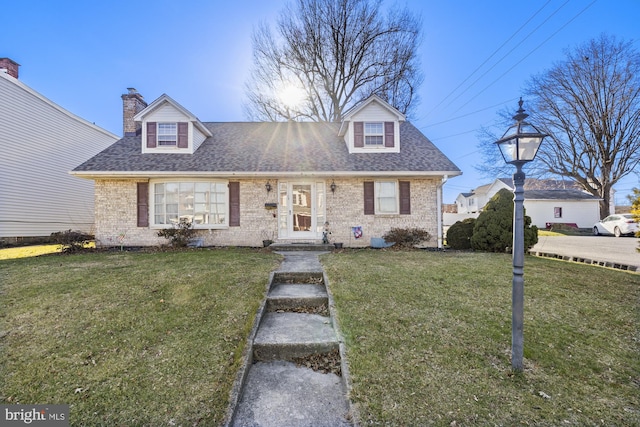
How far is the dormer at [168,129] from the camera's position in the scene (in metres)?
10.7

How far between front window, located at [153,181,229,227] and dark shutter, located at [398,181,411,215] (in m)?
6.35

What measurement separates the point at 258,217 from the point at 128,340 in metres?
7.13

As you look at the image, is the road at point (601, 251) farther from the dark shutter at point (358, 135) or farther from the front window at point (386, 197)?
the dark shutter at point (358, 135)

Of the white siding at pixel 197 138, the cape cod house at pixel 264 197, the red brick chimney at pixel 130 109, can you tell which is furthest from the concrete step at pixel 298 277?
the red brick chimney at pixel 130 109

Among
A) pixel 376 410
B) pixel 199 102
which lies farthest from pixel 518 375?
pixel 199 102

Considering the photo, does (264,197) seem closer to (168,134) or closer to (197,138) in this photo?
(197,138)

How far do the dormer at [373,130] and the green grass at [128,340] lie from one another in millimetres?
7057

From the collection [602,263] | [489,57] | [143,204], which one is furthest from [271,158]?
[489,57]

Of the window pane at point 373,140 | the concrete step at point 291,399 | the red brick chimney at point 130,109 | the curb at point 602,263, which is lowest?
the concrete step at point 291,399

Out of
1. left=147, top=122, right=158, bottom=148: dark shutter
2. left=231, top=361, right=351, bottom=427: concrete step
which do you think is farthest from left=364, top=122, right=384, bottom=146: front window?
left=231, top=361, right=351, bottom=427: concrete step

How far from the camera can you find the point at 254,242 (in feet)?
33.9

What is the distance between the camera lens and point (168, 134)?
1098cm

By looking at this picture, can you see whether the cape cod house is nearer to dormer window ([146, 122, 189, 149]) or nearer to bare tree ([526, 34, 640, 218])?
dormer window ([146, 122, 189, 149])

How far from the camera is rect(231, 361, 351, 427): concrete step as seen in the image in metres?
2.31
